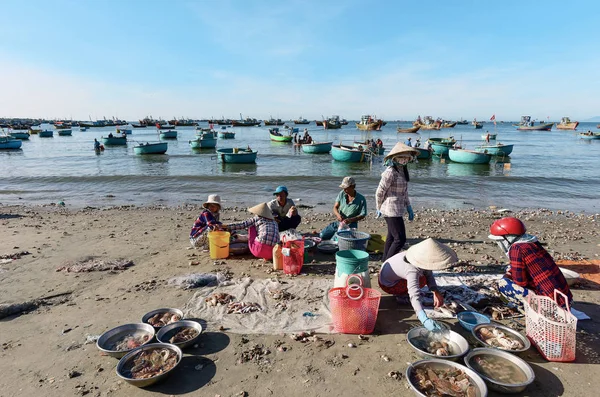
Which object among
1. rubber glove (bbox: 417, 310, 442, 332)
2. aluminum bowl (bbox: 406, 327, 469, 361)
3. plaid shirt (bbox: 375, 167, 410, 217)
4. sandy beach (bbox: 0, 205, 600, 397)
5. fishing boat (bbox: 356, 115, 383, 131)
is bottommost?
sandy beach (bbox: 0, 205, 600, 397)

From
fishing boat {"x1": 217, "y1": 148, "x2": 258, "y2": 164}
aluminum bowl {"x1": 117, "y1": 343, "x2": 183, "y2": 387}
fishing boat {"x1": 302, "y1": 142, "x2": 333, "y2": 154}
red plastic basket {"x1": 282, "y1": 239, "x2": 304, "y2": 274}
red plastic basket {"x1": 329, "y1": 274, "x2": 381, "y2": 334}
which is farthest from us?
fishing boat {"x1": 302, "y1": 142, "x2": 333, "y2": 154}

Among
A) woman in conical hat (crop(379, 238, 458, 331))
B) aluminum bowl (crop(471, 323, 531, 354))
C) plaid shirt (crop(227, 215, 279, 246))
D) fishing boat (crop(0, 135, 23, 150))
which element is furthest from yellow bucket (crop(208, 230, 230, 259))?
fishing boat (crop(0, 135, 23, 150))

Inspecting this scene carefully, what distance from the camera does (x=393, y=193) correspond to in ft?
17.9

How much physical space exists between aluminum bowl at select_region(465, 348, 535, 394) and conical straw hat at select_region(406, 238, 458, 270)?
0.88 metres

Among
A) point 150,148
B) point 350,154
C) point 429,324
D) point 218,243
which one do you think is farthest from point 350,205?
point 150,148

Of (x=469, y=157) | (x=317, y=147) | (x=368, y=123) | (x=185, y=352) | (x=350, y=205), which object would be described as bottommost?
(x=185, y=352)

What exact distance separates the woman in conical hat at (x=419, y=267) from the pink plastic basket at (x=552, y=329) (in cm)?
91

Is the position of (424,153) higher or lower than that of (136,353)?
higher

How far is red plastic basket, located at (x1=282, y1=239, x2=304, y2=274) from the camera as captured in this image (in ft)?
18.3

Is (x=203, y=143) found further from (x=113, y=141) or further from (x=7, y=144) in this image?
(x=7, y=144)

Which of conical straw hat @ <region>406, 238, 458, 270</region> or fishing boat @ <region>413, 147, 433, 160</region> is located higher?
fishing boat @ <region>413, 147, 433, 160</region>

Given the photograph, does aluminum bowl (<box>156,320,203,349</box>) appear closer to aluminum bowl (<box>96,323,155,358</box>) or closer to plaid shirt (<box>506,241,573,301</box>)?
aluminum bowl (<box>96,323,155,358</box>)

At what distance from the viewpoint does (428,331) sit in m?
3.72

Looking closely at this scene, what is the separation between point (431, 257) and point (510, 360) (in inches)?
46.5
